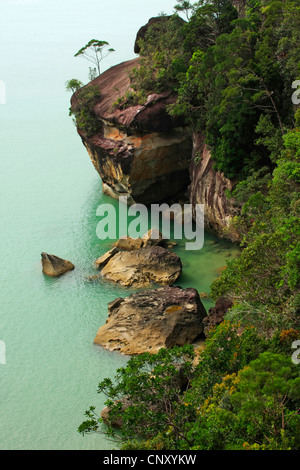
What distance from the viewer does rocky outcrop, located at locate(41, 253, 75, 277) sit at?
26.4 m

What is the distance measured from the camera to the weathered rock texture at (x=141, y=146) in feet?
96.9

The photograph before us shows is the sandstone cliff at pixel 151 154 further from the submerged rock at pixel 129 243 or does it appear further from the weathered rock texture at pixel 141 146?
the submerged rock at pixel 129 243

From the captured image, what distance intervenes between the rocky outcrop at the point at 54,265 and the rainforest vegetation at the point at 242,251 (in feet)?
27.0

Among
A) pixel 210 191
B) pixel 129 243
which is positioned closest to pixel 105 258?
pixel 129 243

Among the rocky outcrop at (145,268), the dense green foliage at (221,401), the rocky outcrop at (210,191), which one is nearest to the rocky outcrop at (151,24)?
the rocky outcrop at (210,191)

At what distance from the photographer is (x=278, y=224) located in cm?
1639

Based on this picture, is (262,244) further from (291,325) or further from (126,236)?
(126,236)

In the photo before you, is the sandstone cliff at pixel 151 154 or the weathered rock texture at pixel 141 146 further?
the weathered rock texture at pixel 141 146

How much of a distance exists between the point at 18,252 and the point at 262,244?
1672cm

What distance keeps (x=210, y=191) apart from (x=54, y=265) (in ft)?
26.3

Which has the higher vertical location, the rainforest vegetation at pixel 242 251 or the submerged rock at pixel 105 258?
the rainforest vegetation at pixel 242 251

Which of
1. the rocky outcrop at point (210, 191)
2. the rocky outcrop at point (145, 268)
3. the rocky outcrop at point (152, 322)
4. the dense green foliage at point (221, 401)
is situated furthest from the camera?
the rocky outcrop at point (210, 191)

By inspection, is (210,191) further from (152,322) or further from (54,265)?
(152,322)

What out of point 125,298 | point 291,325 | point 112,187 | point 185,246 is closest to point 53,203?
point 112,187
